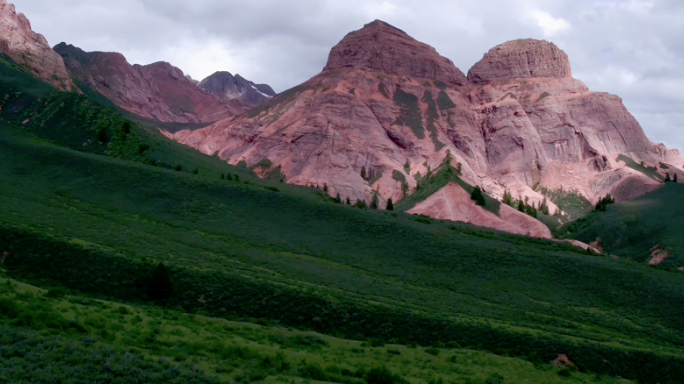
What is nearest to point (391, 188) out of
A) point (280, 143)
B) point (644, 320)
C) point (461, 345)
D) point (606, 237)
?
point (280, 143)

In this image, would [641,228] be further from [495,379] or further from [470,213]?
[495,379]

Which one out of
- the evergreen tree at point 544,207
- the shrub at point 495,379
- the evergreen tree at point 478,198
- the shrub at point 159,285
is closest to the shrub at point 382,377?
the shrub at point 495,379

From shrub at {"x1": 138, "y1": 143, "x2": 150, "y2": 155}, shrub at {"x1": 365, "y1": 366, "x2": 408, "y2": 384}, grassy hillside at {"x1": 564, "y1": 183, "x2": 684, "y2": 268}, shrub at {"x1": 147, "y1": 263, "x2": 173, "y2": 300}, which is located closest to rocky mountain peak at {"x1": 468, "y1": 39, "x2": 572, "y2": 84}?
grassy hillside at {"x1": 564, "y1": 183, "x2": 684, "y2": 268}

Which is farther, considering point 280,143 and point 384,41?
point 384,41

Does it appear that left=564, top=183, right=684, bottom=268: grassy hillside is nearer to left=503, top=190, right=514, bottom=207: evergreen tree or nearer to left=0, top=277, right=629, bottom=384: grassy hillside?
left=503, top=190, right=514, bottom=207: evergreen tree

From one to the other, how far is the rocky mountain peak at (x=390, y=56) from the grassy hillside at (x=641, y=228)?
84872 mm

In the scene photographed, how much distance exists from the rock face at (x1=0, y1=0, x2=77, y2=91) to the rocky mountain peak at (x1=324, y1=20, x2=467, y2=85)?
74054 millimetres

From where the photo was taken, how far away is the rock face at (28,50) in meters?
130

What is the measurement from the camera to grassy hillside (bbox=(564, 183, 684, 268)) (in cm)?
8050

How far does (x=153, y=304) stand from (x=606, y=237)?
74699mm

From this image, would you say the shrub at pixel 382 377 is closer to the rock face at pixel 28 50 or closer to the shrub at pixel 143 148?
the shrub at pixel 143 148

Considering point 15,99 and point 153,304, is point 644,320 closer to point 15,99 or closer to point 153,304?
point 153,304

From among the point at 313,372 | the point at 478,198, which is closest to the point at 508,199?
the point at 478,198

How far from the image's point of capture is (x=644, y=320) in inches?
1890
